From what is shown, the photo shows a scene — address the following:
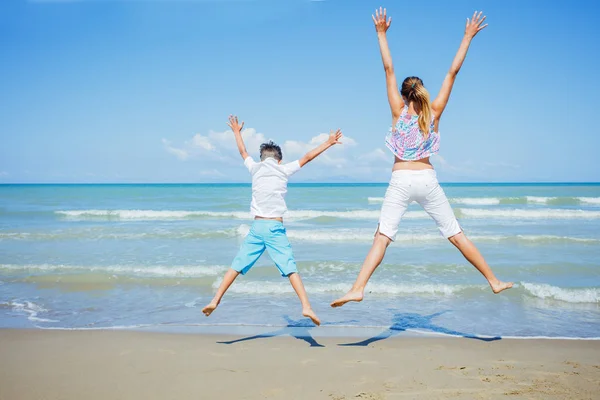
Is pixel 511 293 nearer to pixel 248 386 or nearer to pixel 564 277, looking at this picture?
pixel 564 277

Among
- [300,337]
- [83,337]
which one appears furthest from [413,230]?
[83,337]

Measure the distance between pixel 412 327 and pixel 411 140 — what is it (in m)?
2.49

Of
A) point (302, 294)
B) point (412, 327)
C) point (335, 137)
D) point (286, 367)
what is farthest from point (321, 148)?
point (412, 327)

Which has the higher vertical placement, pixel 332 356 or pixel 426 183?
pixel 426 183

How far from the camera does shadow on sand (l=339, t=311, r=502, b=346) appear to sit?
512 cm

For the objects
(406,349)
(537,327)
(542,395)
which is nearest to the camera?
(542,395)

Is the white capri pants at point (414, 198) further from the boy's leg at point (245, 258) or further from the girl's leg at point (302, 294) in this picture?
the boy's leg at point (245, 258)

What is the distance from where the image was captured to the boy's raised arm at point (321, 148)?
15.0 feet

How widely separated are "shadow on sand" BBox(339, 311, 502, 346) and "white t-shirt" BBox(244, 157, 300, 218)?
160cm

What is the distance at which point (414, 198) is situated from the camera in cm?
436

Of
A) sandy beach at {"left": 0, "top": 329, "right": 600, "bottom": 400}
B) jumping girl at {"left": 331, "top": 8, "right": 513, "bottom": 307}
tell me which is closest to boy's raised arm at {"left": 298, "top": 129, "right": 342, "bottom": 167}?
jumping girl at {"left": 331, "top": 8, "right": 513, "bottom": 307}

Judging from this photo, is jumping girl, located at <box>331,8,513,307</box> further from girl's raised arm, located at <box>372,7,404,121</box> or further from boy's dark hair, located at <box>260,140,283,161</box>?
boy's dark hair, located at <box>260,140,283,161</box>

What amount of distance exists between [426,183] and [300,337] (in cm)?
224

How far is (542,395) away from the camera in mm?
3434
